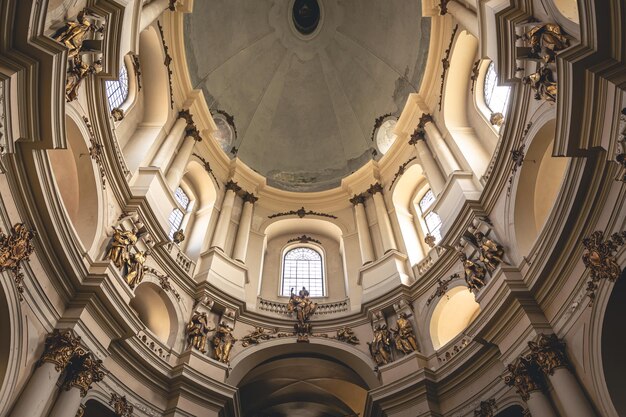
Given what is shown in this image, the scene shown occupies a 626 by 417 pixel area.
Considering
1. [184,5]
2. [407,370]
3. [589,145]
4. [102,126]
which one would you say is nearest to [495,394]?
[407,370]

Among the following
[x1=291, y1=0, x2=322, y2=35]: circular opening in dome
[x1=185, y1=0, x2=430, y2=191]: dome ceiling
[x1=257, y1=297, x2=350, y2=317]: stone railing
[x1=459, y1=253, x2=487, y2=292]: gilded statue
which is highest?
[x1=291, y1=0, x2=322, y2=35]: circular opening in dome

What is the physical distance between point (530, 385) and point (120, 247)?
9252mm

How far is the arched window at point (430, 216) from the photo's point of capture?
17.2 m

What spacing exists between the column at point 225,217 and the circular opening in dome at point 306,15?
961cm

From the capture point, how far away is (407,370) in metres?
12.8

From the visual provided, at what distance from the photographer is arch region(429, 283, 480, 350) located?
13.7 m

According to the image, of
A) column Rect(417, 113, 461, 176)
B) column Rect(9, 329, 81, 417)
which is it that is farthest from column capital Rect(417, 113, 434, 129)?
column Rect(9, 329, 81, 417)

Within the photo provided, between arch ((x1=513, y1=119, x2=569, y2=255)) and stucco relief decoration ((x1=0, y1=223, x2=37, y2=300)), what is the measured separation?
10083mm

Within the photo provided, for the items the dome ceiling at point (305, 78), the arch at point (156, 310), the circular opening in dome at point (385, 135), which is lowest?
the arch at point (156, 310)

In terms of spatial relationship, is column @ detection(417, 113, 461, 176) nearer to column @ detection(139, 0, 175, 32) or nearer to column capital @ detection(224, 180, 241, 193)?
column capital @ detection(224, 180, 241, 193)

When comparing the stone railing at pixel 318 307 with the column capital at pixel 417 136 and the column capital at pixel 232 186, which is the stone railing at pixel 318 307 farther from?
the column capital at pixel 417 136

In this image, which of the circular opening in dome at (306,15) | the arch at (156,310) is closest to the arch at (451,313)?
the arch at (156,310)

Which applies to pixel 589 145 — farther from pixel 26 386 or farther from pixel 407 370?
pixel 26 386

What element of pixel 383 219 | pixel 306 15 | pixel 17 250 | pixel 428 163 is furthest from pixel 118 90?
pixel 306 15
